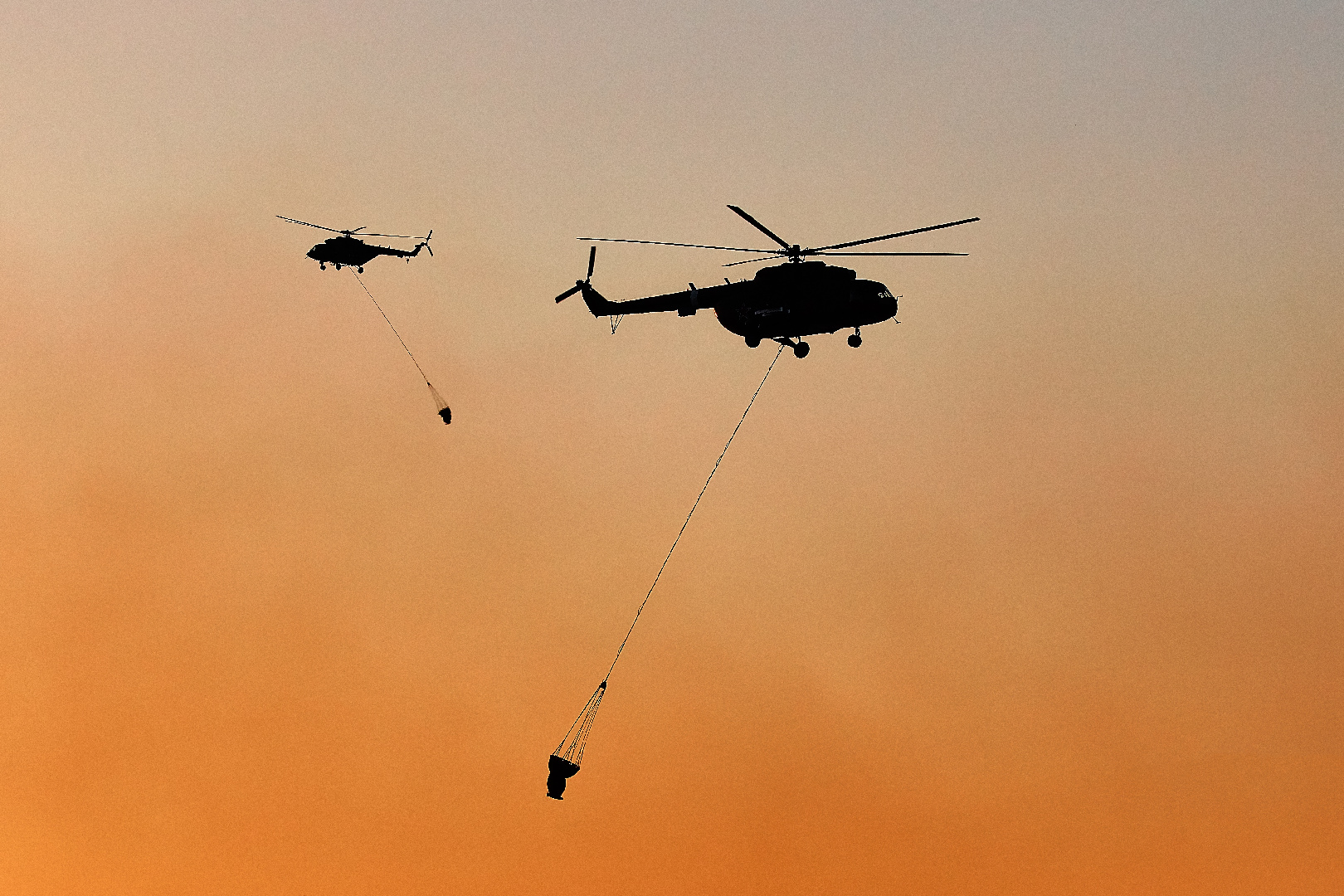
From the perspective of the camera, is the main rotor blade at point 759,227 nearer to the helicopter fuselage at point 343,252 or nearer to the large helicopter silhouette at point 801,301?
the large helicopter silhouette at point 801,301

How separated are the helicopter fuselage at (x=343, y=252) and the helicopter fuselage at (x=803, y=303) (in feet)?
142

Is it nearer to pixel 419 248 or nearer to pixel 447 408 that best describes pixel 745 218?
pixel 447 408

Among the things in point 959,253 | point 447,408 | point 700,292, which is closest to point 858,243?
point 959,253

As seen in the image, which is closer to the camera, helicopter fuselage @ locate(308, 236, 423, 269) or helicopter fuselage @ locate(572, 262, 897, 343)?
helicopter fuselage @ locate(572, 262, 897, 343)

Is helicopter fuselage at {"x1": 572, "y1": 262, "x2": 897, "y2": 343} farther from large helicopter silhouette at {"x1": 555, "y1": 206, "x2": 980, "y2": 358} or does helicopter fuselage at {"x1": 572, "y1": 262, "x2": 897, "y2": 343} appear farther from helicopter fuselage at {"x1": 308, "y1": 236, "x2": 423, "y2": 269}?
helicopter fuselage at {"x1": 308, "y1": 236, "x2": 423, "y2": 269}

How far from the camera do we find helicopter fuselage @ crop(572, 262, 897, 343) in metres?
84.7

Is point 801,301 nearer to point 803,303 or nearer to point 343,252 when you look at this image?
point 803,303

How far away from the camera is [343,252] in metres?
122

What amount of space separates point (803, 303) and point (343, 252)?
160 ft

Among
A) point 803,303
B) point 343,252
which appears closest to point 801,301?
point 803,303

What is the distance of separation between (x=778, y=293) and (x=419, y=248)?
5065 cm

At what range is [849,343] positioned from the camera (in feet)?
284

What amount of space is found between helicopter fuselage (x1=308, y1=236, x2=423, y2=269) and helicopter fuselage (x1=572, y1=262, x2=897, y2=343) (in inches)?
1702

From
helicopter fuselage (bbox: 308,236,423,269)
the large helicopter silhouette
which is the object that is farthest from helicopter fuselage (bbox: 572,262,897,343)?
helicopter fuselage (bbox: 308,236,423,269)
